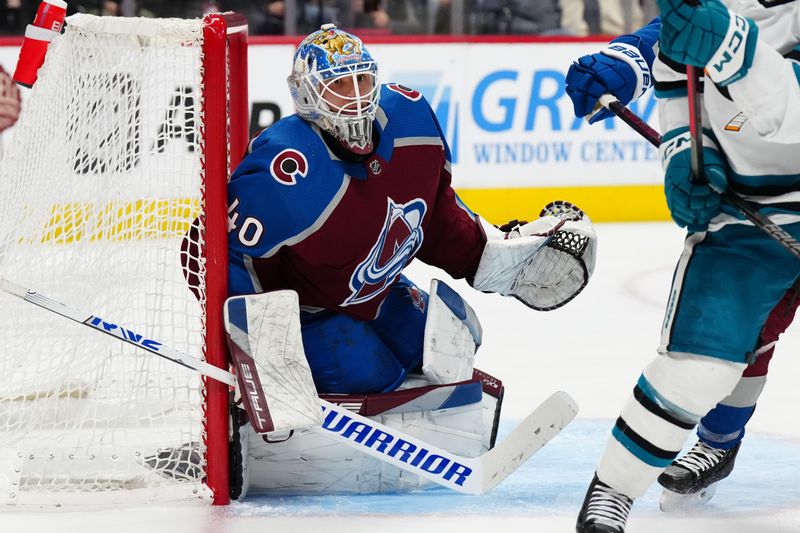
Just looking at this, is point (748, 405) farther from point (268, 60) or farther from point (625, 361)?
point (268, 60)

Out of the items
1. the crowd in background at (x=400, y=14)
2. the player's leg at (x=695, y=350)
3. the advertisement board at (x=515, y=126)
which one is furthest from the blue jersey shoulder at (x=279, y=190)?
the crowd in background at (x=400, y=14)

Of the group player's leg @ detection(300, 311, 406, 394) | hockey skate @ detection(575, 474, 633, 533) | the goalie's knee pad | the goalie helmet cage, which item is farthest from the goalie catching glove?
hockey skate @ detection(575, 474, 633, 533)

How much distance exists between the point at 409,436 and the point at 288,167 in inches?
20.5

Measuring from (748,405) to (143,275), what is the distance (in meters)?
1.16

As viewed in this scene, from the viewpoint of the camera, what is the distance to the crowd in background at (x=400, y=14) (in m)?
5.32

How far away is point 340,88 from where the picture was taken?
2160 millimetres

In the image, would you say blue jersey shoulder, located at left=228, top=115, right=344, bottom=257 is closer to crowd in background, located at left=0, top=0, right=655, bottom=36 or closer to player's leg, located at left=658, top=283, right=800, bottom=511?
player's leg, located at left=658, top=283, right=800, bottom=511

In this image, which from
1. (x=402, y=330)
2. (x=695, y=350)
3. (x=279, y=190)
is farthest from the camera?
(x=402, y=330)

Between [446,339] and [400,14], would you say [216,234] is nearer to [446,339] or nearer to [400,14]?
[446,339]

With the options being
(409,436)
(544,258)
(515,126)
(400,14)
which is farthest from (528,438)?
(400,14)

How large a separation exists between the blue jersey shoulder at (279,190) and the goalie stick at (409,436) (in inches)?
9.2

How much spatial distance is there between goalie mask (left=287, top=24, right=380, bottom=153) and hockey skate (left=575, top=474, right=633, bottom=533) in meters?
0.71

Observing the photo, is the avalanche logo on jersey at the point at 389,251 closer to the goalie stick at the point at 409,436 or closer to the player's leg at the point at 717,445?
the goalie stick at the point at 409,436

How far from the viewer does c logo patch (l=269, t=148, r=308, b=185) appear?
2.14 metres
